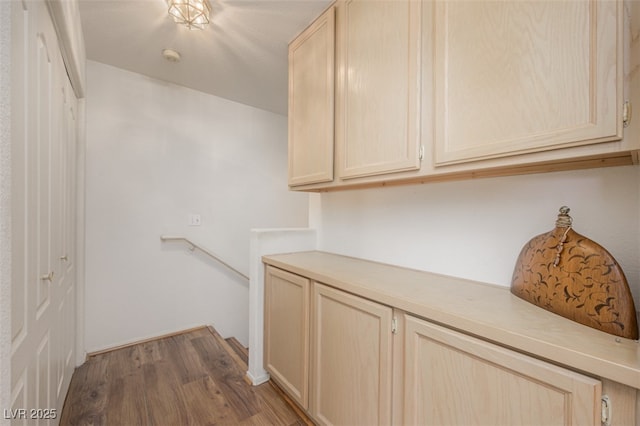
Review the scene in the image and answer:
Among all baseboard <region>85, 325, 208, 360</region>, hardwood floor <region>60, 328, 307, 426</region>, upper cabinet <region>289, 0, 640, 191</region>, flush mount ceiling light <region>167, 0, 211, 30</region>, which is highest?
flush mount ceiling light <region>167, 0, 211, 30</region>

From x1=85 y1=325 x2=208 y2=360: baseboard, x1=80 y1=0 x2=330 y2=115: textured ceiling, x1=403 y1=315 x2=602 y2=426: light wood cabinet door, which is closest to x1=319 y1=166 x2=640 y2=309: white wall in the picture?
x1=403 y1=315 x2=602 y2=426: light wood cabinet door

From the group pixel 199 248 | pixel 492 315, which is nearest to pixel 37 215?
pixel 492 315

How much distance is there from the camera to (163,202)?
97.0 inches

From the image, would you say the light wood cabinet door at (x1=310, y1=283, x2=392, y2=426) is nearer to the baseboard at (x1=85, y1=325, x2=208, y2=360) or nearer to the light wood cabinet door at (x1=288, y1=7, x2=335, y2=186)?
the light wood cabinet door at (x1=288, y1=7, x2=335, y2=186)

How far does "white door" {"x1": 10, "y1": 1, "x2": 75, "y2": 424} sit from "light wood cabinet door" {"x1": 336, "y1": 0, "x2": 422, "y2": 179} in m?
1.21

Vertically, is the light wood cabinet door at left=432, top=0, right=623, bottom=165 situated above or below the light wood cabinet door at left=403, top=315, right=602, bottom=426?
above

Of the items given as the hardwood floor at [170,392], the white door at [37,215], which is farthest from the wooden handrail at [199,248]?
the white door at [37,215]

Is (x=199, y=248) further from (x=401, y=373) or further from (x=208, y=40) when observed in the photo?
(x=401, y=373)

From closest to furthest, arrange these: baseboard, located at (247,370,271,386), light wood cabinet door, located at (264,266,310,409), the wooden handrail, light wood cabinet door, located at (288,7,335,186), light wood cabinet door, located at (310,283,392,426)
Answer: light wood cabinet door, located at (310,283,392,426), light wood cabinet door, located at (264,266,310,409), light wood cabinet door, located at (288,7,335,186), baseboard, located at (247,370,271,386), the wooden handrail

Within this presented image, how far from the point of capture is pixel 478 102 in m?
0.93

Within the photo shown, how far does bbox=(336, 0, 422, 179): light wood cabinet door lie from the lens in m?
1.12

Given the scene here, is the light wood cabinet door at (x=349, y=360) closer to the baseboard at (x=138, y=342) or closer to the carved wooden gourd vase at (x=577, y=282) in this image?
the carved wooden gourd vase at (x=577, y=282)

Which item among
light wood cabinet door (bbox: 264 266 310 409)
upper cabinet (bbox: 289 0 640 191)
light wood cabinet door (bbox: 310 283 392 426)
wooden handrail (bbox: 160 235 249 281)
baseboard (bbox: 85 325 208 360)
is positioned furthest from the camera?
wooden handrail (bbox: 160 235 249 281)

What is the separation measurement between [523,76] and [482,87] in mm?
117
